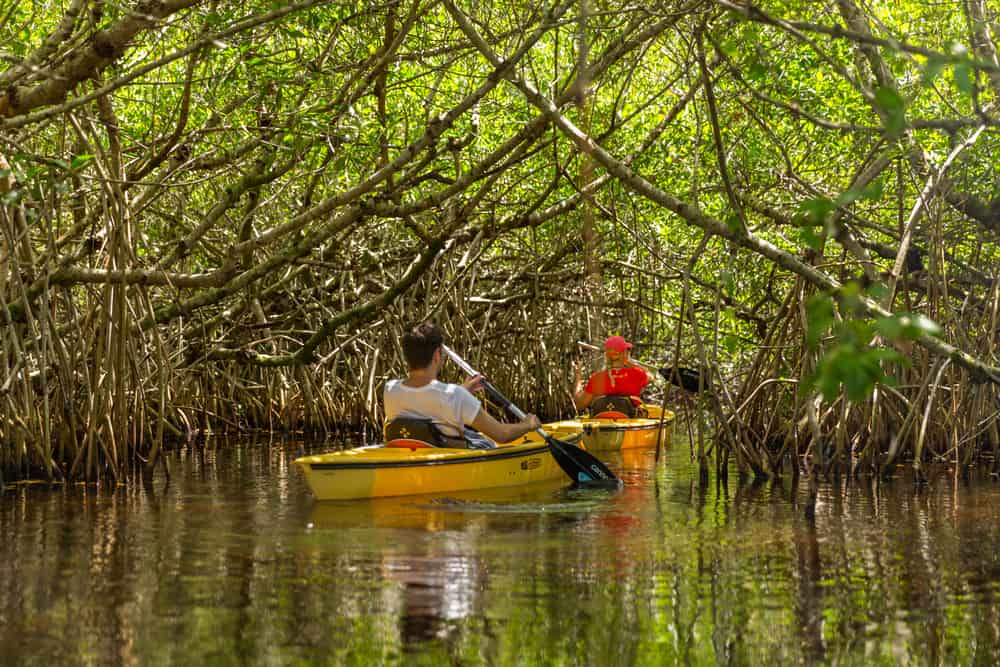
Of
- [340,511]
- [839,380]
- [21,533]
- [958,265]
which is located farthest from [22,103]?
[958,265]

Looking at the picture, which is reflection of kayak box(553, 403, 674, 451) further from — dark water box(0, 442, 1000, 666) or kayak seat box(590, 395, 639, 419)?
dark water box(0, 442, 1000, 666)

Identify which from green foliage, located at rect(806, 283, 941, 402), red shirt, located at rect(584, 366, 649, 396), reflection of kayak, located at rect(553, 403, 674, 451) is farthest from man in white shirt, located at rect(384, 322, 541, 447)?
green foliage, located at rect(806, 283, 941, 402)

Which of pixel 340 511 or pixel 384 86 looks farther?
pixel 384 86

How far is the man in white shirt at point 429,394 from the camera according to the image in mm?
8328

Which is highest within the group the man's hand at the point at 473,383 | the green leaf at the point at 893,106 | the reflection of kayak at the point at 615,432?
the green leaf at the point at 893,106

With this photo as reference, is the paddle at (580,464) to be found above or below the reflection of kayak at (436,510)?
above

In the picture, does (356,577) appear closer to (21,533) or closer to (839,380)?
(21,533)

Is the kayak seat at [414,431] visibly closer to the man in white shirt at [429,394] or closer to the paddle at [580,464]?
the man in white shirt at [429,394]

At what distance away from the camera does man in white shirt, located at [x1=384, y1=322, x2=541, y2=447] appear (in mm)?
8328

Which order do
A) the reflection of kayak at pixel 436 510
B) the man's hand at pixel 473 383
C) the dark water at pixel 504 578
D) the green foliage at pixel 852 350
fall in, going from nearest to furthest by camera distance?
the green foliage at pixel 852 350 < the dark water at pixel 504 578 < the reflection of kayak at pixel 436 510 < the man's hand at pixel 473 383

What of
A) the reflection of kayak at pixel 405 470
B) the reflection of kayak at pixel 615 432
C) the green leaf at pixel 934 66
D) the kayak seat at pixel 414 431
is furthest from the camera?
the reflection of kayak at pixel 615 432

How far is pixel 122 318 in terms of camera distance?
898 cm

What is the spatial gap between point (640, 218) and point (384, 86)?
A: 13.7ft

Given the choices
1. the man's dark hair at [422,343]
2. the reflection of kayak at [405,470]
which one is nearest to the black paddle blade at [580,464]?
the reflection of kayak at [405,470]
